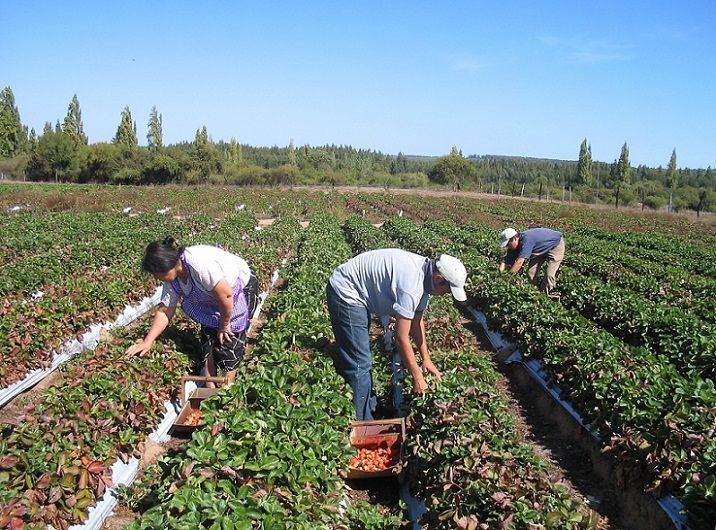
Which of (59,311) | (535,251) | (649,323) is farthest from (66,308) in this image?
(649,323)

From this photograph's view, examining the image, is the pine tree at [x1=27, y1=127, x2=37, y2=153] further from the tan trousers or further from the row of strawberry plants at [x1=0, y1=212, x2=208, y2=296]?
the tan trousers

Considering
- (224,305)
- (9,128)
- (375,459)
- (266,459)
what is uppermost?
(9,128)

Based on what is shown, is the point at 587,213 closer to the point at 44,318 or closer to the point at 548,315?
the point at 548,315

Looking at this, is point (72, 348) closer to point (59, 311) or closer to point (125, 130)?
point (59, 311)

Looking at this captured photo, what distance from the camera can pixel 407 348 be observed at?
5020 mm

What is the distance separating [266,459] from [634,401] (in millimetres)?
3766

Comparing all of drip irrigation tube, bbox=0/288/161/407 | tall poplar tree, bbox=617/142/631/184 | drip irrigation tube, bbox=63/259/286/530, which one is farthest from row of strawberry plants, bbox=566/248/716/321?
tall poplar tree, bbox=617/142/631/184

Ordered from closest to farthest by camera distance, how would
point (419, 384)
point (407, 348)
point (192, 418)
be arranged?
point (407, 348) → point (419, 384) → point (192, 418)

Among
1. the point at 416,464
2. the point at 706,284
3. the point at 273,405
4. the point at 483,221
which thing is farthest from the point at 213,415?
the point at 483,221

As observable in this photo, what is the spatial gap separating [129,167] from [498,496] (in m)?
66.2

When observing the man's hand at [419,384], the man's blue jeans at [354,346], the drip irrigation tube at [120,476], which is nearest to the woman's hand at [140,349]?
the drip irrigation tube at [120,476]

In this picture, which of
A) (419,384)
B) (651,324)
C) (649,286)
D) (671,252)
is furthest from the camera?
(671,252)

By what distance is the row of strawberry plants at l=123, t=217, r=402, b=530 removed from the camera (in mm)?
3273

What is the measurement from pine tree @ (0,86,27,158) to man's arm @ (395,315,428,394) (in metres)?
81.8
